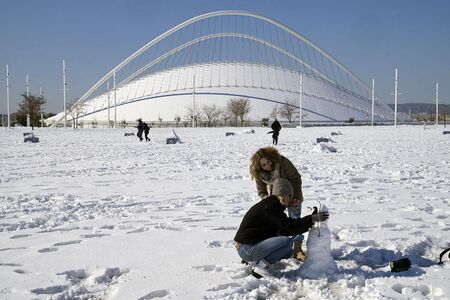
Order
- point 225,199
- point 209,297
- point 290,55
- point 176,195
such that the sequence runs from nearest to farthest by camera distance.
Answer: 1. point 209,297
2. point 225,199
3. point 176,195
4. point 290,55

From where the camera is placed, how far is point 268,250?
4.79 metres

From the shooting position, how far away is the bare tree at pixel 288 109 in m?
102

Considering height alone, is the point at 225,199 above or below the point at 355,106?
below

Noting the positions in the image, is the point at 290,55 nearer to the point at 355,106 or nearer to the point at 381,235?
the point at 355,106

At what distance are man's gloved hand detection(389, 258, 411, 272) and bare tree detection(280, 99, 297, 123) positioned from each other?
96.9m

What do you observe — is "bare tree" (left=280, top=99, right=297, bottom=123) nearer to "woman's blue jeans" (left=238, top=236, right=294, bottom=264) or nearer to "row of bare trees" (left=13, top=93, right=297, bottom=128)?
"row of bare trees" (left=13, top=93, right=297, bottom=128)

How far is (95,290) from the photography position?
439cm

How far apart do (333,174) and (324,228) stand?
8.14 metres

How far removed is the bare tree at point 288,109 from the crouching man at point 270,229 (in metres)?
96.9

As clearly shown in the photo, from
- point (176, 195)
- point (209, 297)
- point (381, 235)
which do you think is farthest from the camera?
point (176, 195)

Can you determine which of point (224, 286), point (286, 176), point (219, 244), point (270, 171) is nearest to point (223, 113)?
point (219, 244)

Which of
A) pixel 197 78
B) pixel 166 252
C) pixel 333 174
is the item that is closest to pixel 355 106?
pixel 197 78

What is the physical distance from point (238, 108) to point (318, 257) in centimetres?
9545

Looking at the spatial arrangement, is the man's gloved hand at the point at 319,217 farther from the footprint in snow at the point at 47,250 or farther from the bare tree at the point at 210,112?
the bare tree at the point at 210,112
